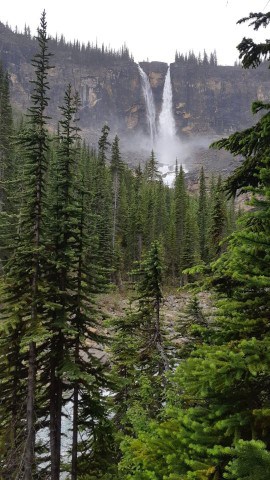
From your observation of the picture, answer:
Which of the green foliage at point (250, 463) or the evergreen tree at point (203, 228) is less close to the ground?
the evergreen tree at point (203, 228)

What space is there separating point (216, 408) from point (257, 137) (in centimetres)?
409

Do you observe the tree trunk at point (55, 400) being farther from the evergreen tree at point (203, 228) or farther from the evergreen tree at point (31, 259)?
the evergreen tree at point (203, 228)

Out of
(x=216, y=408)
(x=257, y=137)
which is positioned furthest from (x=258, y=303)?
(x=257, y=137)

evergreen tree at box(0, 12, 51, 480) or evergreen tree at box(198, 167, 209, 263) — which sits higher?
evergreen tree at box(198, 167, 209, 263)

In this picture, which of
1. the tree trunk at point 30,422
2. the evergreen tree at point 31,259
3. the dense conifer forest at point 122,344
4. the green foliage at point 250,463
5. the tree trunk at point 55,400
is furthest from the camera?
the tree trunk at point 55,400

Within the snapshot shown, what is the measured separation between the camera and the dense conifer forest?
3.61 m

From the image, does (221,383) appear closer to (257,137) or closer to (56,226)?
(257,137)

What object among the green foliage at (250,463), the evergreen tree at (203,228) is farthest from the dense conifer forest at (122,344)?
the evergreen tree at (203,228)

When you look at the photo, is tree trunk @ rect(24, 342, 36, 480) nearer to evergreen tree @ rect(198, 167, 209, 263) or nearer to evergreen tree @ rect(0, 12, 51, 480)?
evergreen tree @ rect(0, 12, 51, 480)

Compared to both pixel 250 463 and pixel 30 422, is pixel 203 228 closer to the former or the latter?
pixel 30 422

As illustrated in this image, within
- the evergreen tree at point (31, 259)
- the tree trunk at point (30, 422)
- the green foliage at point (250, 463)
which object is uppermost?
the evergreen tree at point (31, 259)

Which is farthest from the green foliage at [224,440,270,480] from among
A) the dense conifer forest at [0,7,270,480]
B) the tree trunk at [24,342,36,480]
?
the tree trunk at [24,342,36,480]

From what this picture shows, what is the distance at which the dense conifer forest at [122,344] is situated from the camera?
3.61 meters

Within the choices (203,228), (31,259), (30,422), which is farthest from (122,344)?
(203,228)
